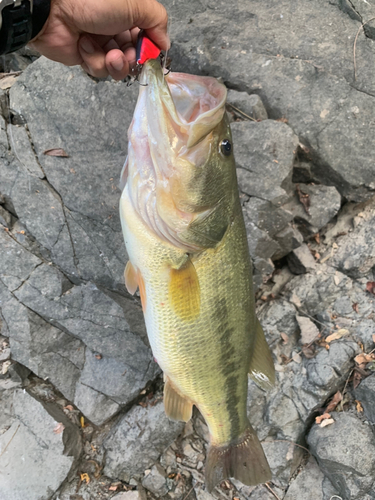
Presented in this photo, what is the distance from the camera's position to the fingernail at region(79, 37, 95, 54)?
2.45 metres

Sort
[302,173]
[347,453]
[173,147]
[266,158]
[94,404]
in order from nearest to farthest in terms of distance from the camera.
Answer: [173,147] → [347,453] → [266,158] → [94,404] → [302,173]

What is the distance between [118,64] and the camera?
90.7 inches

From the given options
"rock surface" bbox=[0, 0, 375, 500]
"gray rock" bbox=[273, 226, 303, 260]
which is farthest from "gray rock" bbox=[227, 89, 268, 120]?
"gray rock" bbox=[273, 226, 303, 260]

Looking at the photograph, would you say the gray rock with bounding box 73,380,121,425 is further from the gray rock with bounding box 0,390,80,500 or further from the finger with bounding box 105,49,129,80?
the finger with bounding box 105,49,129,80

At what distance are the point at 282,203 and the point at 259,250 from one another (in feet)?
1.66

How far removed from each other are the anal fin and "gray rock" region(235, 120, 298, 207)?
75.2 inches

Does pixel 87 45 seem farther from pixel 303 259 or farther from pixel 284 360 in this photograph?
pixel 284 360

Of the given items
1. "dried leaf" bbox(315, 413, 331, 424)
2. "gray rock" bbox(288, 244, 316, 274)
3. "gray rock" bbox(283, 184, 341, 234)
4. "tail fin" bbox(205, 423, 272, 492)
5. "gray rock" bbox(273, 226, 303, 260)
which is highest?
"gray rock" bbox(283, 184, 341, 234)

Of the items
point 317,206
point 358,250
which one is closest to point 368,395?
point 358,250

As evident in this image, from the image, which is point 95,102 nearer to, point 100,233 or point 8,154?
point 8,154

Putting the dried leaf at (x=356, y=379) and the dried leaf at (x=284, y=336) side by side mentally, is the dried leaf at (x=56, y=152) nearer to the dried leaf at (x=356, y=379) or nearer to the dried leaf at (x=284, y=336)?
the dried leaf at (x=284, y=336)

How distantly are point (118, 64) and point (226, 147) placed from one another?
103 centimetres

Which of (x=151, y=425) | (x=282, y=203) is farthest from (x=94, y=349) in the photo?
(x=282, y=203)

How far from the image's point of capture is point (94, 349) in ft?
11.5
